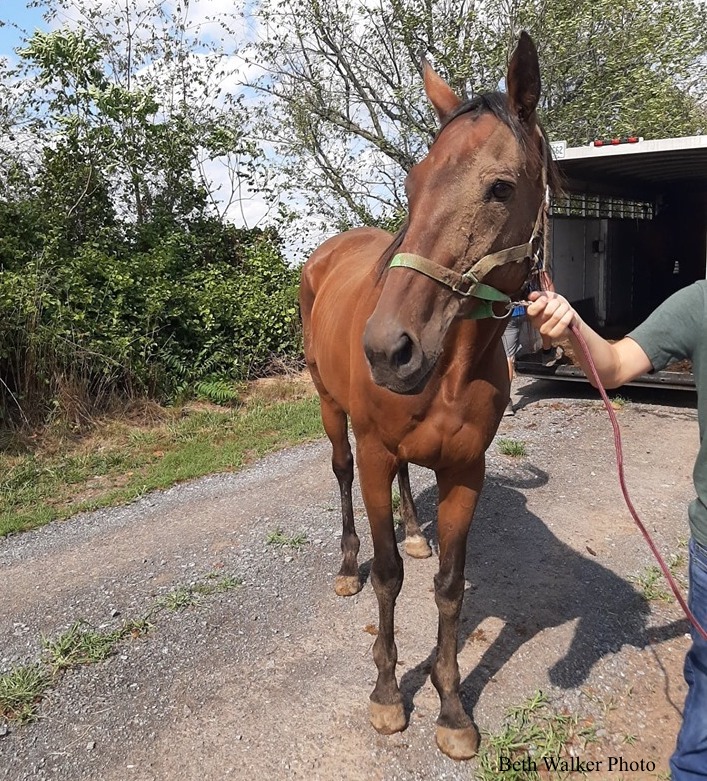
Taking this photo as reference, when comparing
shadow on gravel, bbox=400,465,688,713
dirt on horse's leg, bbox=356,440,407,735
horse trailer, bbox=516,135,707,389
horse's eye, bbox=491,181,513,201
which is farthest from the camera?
horse trailer, bbox=516,135,707,389

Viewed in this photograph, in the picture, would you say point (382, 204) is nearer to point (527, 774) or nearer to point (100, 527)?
point (100, 527)

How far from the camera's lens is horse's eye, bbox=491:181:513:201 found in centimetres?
171

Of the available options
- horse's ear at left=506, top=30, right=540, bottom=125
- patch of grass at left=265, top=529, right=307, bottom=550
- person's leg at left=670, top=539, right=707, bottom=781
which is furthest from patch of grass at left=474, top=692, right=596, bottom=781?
horse's ear at left=506, top=30, right=540, bottom=125

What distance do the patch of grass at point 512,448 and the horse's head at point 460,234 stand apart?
4.08 m

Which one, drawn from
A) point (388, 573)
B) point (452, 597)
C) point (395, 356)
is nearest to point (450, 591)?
point (452, 597)

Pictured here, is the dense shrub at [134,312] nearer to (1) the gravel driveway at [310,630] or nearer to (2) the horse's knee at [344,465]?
(1) the gravel driveway at [310,630]

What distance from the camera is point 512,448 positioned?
226 inches

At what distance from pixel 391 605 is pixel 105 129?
306 inches

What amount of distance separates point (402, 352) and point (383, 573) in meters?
1.35

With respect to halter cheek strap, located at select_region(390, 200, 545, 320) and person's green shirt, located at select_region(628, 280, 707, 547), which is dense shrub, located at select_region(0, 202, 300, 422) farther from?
person's green shirt, located at select_region(628, 280, 707, 547)

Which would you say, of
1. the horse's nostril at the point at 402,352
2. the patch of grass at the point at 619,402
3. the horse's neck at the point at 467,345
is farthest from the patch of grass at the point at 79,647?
the patch of grass at the point at 619,402

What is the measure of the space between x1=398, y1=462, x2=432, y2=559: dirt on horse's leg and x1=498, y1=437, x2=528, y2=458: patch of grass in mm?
1918

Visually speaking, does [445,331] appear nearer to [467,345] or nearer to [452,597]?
[467,345]

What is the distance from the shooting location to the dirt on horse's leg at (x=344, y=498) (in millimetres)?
3521
